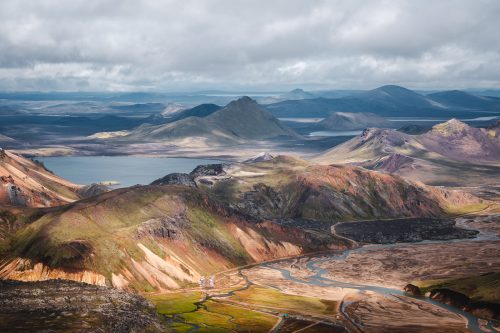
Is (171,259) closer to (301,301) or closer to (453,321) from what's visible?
(301,301)

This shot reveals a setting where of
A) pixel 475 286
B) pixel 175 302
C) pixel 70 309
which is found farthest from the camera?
pixel 475 286

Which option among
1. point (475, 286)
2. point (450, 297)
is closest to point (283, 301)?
point (450, 297)

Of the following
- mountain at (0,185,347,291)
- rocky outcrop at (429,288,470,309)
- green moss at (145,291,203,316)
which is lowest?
rocky outcrop at (429,288,470,309)

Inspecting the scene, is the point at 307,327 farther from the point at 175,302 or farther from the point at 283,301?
the point at 175,302

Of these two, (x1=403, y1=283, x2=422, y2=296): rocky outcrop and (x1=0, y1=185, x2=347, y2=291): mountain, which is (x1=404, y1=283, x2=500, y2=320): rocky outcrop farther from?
(x1=0, y1=185, x2=347, y2=291): mountain

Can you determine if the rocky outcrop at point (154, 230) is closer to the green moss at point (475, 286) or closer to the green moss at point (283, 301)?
the green moss at point (283, 301)

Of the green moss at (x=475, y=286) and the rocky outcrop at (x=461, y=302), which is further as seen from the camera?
the green moss at (x=475, y=286)

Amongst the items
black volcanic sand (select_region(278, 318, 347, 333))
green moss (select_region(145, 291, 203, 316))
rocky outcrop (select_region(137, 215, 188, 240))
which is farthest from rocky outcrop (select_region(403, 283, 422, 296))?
rocky outcrop (select_region(137, 215, 188, 240))

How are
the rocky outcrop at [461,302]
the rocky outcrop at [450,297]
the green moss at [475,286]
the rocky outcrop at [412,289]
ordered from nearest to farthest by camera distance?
the rocky outcrop at [461,302] → the green moss at [475,286] → the rocky outcrop at [450,297] → the rocky outcrop at [412,289]

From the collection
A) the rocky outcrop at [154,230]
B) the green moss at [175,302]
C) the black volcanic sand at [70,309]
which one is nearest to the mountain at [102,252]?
the rocky outcrop at [154,230]
